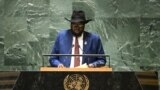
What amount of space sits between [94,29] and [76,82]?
13.0ft

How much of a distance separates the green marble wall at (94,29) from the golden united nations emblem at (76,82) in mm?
3912

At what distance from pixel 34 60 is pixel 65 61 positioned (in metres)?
2.60

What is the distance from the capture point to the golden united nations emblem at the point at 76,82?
439cm

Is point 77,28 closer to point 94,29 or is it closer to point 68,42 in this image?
point 68,42

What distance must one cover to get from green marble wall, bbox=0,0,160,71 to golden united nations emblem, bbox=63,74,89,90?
3.91 meters

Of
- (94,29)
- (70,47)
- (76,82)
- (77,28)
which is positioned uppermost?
(77,28)

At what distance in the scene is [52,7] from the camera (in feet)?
27.5

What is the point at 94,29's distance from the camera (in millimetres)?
8305

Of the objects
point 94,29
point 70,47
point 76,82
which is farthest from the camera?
point 94,29

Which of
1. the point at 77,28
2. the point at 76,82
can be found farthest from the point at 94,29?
the point at 76,82

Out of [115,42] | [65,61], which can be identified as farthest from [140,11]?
[65,61]

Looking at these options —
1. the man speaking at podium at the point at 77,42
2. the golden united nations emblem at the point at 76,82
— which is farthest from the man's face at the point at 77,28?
the golden united nations emblem at the point at 76,82

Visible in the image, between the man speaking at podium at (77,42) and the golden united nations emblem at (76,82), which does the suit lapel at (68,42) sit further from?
the golden united nations emblem at (76,82)

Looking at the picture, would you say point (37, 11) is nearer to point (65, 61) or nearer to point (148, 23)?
point (148, 23)
